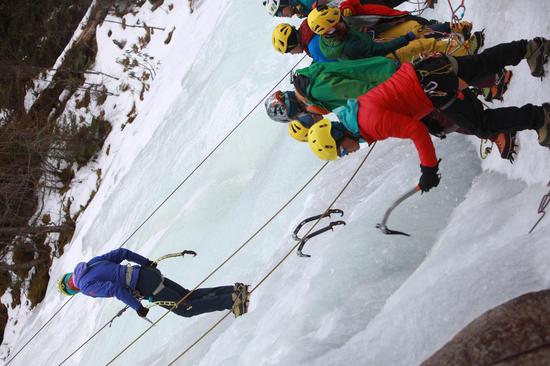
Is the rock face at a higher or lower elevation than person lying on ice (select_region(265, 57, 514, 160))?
lower

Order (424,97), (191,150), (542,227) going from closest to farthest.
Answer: (542,227), (424,97), (191,150)

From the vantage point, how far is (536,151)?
3.01 metres

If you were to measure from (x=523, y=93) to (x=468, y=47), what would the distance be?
63 centimetres

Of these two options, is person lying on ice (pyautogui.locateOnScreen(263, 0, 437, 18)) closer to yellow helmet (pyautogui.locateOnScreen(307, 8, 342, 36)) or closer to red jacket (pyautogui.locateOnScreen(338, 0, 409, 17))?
red jacket (pyautogui.locateOnScreen(338, 0, 409, 17))

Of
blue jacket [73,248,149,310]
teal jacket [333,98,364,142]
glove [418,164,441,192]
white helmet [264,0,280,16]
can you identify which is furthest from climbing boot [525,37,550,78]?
blue jacket [73,248,149,310]

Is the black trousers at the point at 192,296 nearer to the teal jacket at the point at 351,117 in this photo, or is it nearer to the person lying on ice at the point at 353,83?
the person lying on ice at the point at 353,83

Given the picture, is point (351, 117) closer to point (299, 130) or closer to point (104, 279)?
point (299, 130)

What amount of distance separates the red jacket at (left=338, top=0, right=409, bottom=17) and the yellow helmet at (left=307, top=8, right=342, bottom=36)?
0.57 meters

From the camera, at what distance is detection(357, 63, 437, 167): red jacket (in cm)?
274

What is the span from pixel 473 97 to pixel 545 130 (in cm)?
45

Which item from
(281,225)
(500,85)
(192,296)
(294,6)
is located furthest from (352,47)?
(192,296)

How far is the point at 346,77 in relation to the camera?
11.0ft

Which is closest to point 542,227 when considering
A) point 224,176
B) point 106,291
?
point 106,291

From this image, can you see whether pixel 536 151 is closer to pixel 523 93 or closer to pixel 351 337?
pixel 523 93
